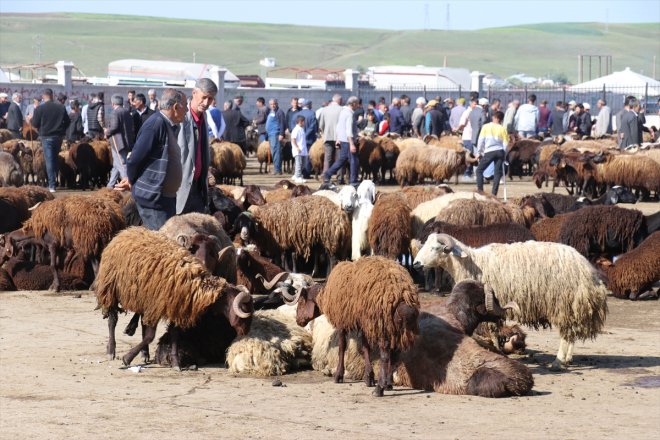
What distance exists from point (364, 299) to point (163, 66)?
63.8m

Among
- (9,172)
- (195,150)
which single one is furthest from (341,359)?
(9,172)

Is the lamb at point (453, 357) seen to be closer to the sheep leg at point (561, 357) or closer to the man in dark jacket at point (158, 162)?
the sheep leg at point (561, 357)

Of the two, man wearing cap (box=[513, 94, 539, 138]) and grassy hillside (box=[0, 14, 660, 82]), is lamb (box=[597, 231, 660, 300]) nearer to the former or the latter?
man wearing cap (box=[513, 94, 539, 138])

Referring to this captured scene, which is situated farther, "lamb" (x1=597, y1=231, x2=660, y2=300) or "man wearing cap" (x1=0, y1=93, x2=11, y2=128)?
"man wearing cap" (x1=0, y1=93, x2=11, y2=128)

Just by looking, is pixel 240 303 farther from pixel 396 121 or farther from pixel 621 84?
pixel 621 84

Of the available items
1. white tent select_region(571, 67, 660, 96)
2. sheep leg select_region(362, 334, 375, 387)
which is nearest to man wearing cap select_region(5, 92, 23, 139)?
sheep leg select_region(362, 334, 375, 387)

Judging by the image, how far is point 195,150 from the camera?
35.1ft

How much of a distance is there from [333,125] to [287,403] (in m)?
16.6

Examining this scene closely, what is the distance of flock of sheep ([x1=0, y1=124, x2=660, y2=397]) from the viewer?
27.7ft

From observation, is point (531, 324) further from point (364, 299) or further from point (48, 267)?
point (48, 267)

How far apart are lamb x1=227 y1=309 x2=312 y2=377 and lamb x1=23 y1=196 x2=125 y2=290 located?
373 centimetres

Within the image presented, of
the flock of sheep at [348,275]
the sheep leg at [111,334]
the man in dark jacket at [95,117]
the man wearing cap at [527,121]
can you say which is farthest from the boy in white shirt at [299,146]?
the sheep leg at [111,334]

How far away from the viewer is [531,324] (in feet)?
32.1

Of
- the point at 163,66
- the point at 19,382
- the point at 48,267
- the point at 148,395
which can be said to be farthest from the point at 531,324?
the point at 163,66
